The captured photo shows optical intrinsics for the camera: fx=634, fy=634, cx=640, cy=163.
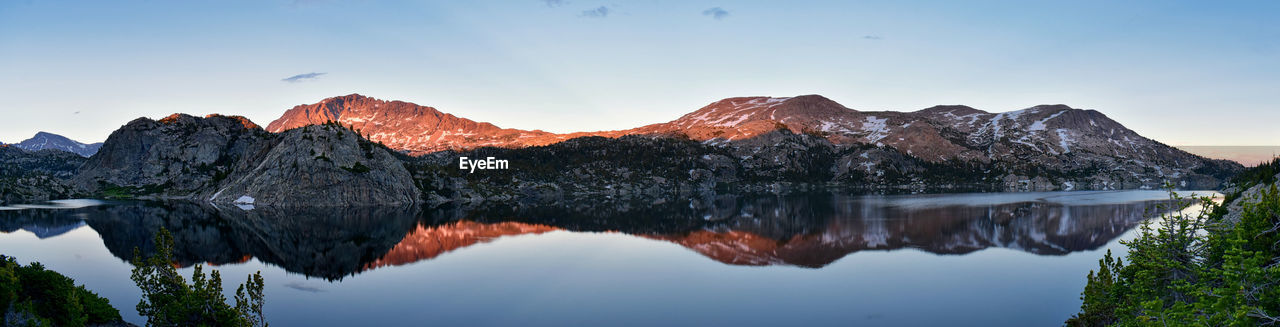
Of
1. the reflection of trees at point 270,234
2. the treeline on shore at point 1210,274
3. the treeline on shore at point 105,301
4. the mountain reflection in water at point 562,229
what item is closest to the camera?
the treeline on shore at point 1210,274

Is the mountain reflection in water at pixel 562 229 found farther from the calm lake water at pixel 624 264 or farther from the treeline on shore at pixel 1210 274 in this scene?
the treeline on shore at pixel 1210 274

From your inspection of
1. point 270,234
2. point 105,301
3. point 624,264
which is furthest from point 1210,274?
point 270,234

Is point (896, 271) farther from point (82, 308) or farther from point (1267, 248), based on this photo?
point (82, 308)

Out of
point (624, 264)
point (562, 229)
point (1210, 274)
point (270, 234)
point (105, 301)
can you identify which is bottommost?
point (562, 229)

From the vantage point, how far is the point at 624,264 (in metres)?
75.4

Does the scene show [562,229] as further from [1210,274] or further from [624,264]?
[1210,274]

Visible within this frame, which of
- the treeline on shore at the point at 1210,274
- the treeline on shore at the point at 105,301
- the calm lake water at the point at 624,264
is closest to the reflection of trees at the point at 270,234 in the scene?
the calm lake water at the point at 624,264

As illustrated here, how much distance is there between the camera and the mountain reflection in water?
8350 cm

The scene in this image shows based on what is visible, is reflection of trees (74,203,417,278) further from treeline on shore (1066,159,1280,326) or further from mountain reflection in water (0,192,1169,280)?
treeline on shore (1066,159,1280,326)

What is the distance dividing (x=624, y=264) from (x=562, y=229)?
5074 centimetres

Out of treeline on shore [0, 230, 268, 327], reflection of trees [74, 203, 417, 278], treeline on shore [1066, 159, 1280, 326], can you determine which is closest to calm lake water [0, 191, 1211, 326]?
reflection of trees [74, 203, 417, 278]

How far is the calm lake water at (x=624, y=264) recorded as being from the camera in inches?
1908

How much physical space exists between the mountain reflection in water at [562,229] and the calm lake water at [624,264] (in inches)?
18.6

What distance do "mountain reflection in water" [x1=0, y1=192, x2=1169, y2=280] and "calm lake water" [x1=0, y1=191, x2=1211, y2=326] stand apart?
472mm
